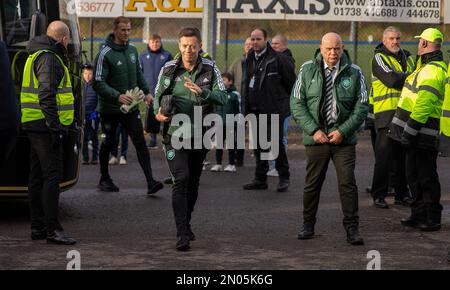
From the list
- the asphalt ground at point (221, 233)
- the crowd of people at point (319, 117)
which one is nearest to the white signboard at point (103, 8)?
the asphalt ground at point (221, 233)

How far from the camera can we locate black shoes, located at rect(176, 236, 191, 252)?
9148mm

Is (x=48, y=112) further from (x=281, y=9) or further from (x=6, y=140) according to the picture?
(x=281, y=9)

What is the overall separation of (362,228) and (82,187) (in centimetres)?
422

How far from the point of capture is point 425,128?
33.9ft

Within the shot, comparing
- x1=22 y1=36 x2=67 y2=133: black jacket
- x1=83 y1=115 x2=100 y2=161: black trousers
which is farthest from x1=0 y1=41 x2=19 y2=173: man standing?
x1=83 y1=115 x2=100 y2=161: black trousers

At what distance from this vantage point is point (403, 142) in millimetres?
10359

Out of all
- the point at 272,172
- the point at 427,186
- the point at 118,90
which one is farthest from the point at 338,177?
the point at 272,172

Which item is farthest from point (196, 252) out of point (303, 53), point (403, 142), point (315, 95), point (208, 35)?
point (303, 53)

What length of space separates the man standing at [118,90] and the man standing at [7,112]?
433 centimetres

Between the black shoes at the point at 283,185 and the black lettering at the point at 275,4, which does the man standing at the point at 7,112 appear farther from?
the black lettering at the point at 275,4

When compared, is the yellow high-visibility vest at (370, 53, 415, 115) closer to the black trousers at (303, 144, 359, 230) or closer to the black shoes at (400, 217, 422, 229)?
the black shoes at (400, 217, 422, 229)

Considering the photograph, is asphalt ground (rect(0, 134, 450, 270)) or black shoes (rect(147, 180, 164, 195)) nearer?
asphalt ground (rect(0, 134, 450, 270))

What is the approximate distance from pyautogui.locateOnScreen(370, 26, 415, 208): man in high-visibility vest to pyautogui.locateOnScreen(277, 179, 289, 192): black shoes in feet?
5.08

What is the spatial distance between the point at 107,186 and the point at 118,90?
118 cm
